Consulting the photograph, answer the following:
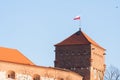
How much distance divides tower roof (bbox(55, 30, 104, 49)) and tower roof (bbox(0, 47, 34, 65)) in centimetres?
590

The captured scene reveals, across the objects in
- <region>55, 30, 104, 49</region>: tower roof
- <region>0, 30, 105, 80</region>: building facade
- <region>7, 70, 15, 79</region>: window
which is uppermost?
<region>55, 30, 104, 49</region>: tower roof

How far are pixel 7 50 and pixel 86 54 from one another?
29.7 ft

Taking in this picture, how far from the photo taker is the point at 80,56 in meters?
64.5

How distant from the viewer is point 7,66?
55625 mm

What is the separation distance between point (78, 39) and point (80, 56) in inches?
83.3

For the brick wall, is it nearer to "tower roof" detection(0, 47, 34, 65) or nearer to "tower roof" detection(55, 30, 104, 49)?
"tower roof" detection(55, 30, 104, 49)

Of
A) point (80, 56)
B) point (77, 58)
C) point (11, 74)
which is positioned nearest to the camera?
point (11, 74)

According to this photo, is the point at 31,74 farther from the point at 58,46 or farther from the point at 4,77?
the point at 58,46

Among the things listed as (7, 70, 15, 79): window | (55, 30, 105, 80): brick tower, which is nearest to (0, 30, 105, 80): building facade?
(55, 30, 105, 80): brick tower

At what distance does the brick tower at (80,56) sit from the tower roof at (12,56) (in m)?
5.16

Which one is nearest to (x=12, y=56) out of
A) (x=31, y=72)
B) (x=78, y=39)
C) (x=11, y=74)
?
(x=31, y=72)

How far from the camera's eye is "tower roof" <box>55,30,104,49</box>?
6500 cm

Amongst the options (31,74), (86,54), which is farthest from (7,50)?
(86,54)

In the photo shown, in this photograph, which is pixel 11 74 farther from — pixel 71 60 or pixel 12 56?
pixel 71 60
